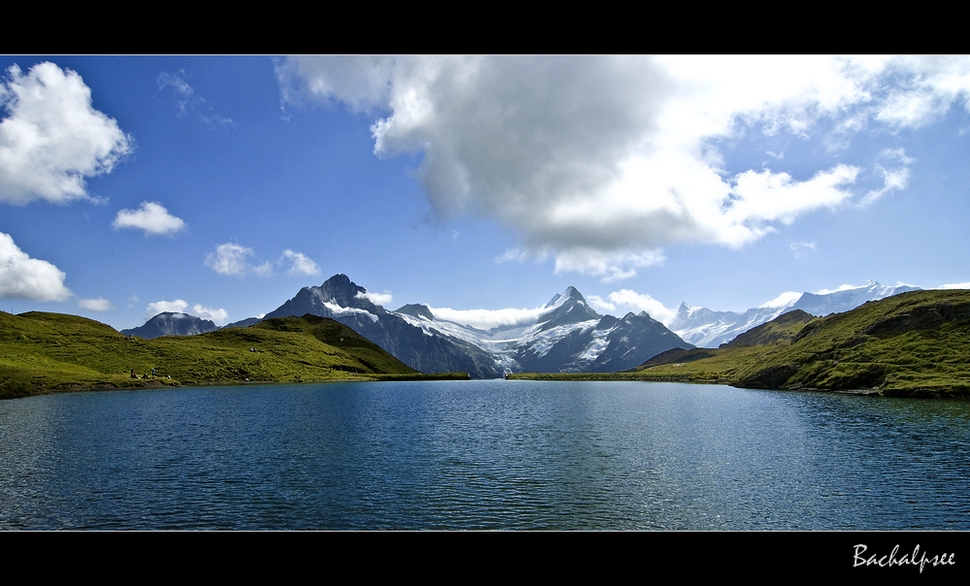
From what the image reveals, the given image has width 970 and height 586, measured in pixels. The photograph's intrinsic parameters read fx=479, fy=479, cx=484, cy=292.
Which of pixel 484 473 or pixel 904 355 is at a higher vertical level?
pixel 904 355

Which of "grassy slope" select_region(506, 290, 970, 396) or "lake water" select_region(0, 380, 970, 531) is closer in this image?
"lake water" select_region(0, 380, 970, 531)

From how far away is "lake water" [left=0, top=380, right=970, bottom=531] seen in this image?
123 feet

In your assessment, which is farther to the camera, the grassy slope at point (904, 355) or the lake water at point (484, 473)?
the grassy slope at point (904, 355)

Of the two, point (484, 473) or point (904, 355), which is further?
point (904, 355)

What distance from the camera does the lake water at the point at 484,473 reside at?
37469 millimetres

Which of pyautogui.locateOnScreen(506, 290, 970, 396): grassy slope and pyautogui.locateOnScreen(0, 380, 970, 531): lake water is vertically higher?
pyautogui.locateOnScreen(506, 290, 970, 396): grassy slope

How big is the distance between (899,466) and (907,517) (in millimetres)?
19322

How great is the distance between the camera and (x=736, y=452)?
205ft

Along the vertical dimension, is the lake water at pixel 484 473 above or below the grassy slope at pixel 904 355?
below

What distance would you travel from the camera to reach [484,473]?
50500 mm
